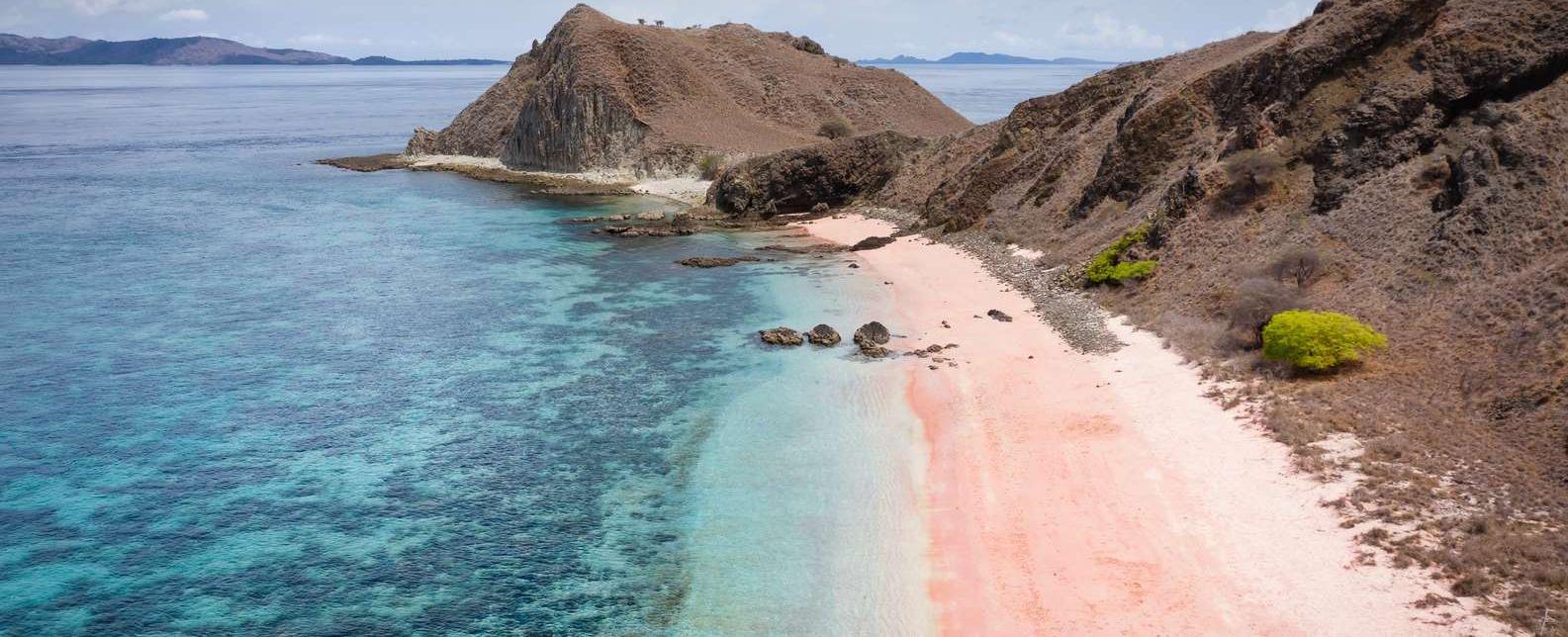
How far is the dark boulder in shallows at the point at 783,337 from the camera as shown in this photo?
105ft

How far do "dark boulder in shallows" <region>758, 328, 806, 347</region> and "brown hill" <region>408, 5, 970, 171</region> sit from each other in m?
50.8

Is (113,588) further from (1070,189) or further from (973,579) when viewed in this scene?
(1070,189)

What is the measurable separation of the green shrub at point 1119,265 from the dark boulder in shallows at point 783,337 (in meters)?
11.5

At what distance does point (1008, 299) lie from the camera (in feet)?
120

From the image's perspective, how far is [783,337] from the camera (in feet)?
106

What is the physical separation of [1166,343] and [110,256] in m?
48.9

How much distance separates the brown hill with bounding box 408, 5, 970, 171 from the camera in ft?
289

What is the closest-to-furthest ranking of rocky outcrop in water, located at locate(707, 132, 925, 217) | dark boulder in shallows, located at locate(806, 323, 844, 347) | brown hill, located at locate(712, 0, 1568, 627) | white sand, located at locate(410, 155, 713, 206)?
brown hill, located at locate(712, 0, 1568, 627) → dark boulder in shallows, located at locate(806, 323, 844, 347) → rocky outcrop in water, located at locate(707, 132, 925, 217) → white sand, located at locate(410, 155, 713, 206)

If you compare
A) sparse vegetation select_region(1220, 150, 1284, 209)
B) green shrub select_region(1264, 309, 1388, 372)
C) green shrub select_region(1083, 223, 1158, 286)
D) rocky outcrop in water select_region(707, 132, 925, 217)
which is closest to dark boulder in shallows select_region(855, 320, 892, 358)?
green shrub select_region(1083, 223, 1158, 286)

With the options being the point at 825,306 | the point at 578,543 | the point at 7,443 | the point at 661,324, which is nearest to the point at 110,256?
the point at 7,443

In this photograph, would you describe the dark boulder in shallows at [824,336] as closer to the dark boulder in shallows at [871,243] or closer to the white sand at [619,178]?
the dark boulder in shallows at [871,243]

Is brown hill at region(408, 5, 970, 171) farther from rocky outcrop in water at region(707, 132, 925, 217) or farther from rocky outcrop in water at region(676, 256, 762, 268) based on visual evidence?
rocky outcrop in water at region(676, 256, 762, 268)

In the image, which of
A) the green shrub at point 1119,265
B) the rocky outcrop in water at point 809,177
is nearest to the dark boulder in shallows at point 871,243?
the rocky outcrop in water at point 809,177

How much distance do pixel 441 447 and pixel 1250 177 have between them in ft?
94.9
